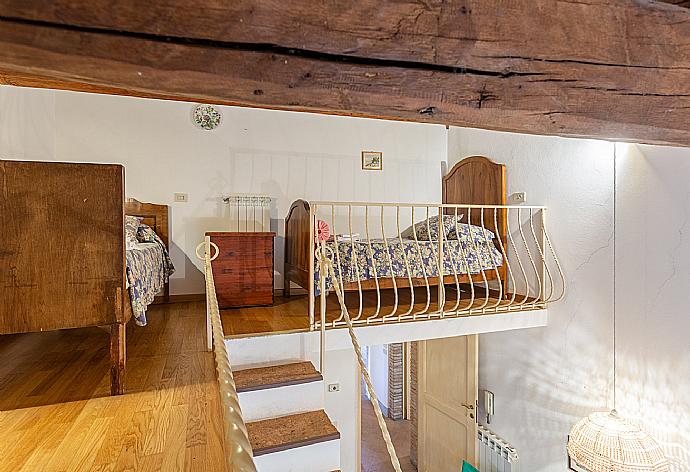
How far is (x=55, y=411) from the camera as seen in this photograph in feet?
6.07

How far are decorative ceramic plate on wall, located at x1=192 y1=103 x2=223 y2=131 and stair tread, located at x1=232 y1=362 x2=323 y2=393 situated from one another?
105 inches

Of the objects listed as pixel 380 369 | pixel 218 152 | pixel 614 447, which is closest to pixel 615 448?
pixel 614 447

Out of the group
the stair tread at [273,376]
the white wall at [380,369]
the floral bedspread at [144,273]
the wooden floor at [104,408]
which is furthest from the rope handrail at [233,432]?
the white wall at [380,369]

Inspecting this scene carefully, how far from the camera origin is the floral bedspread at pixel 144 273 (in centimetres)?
218

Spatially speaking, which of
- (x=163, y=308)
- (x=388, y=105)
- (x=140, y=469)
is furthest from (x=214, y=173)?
(x=388, y=105)

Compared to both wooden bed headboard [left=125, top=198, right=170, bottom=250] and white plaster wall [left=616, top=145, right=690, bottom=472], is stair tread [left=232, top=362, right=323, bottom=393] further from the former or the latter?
white plaster wall [left=616, top=145, right=690, bottom=472]

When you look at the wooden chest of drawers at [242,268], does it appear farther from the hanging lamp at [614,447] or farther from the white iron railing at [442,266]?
the hanging lamp at [614,447]

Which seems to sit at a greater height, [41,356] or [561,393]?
[41,356]

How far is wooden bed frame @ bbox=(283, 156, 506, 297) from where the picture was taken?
11.8 feet

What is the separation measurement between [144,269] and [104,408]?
1007 millimetres

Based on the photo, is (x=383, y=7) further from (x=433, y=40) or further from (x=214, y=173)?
(x=214, y=173)

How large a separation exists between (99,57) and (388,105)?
584 mm

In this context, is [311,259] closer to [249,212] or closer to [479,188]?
[249,212]

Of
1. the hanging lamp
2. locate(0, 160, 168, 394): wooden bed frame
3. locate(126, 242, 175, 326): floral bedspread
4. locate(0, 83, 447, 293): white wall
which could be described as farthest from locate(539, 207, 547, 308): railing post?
locate(0, 160, 168, 394): wooden bed frame
